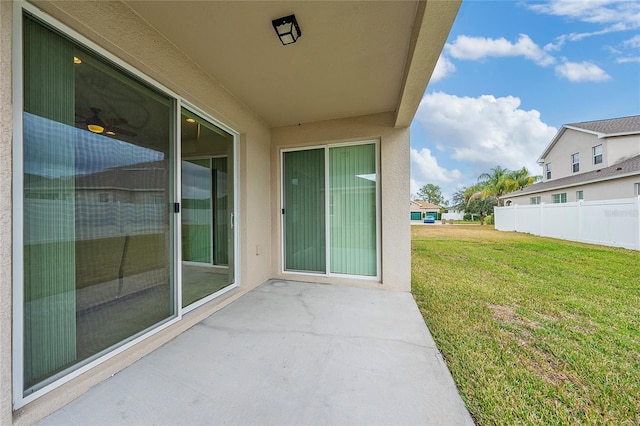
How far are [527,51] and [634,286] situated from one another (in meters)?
15.7

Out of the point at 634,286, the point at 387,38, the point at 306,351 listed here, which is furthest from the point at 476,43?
the point at 306,351

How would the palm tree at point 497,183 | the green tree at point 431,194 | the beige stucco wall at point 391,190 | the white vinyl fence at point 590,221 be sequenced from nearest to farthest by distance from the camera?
the beige stucco wall at point 391,190, the white vinyl fence at point 590,221, the palm tree at point 497,183, the green tree at point 431,194

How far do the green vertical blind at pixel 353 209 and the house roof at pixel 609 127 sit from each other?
1554 centimetres

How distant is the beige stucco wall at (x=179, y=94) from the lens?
1.26m

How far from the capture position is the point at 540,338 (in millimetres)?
2355

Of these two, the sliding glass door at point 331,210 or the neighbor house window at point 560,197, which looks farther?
the neighbor house window at point 560,197

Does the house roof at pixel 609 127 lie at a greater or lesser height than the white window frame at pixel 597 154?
greater

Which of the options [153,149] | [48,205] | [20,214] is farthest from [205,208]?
[20,214]

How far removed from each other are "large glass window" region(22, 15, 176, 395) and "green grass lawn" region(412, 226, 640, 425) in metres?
2.72

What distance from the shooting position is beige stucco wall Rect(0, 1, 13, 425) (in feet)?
4.06

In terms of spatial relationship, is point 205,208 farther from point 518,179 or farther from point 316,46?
point 518,179

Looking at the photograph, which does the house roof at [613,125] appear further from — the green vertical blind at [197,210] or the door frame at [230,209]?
the green vertical blind at [197,210]

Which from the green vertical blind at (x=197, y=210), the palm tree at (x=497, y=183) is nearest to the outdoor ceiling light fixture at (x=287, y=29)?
the green vertical blind at (x=197, y=210)

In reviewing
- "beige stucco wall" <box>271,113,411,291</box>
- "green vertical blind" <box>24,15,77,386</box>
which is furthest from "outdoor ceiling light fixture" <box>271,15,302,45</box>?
"beige stucco wall" <box>271,113,411,291</box>
